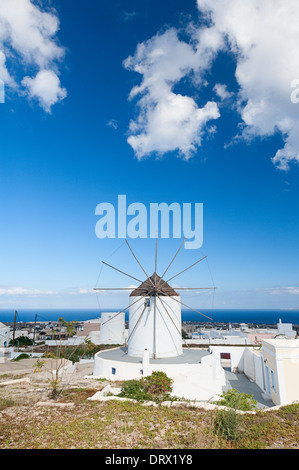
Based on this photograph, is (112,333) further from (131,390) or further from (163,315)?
(131,390)

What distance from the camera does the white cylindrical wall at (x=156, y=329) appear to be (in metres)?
20.8

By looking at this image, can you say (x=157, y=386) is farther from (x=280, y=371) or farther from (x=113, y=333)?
(x=113, y=333)

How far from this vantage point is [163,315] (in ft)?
70.3

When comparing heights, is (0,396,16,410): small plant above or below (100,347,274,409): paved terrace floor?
above

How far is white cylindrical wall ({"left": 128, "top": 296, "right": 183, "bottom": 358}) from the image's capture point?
20.8 meters

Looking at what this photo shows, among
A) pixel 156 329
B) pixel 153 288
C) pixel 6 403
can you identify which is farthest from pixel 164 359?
pixel 6 403

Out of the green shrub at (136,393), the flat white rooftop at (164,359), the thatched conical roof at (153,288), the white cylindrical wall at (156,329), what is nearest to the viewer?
the green shrub at (136,393)

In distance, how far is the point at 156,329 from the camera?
21000 millimetres

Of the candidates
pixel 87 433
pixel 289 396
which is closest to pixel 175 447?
pixel 87 433

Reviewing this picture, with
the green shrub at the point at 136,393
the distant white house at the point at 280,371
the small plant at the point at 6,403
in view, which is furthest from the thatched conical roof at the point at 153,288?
the small plant at the point at 6,403

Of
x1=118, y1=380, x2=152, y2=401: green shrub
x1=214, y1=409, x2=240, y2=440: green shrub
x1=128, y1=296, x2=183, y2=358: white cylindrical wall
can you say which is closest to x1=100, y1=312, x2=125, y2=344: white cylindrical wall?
x1=128, y1=296, x2=183, y2=358: white cylindrical wall

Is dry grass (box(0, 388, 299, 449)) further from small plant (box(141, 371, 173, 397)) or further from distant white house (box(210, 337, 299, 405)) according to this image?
distant white house (box(210, 337, 299, 405))

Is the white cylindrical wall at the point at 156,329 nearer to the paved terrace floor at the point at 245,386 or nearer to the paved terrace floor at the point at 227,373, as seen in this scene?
the paved terrace floor at the point at 227,373
